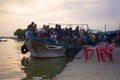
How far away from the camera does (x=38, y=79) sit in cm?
1323

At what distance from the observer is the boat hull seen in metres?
22.7

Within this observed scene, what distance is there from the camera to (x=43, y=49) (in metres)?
22.9

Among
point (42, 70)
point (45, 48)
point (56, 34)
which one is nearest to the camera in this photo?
point (42, 70)

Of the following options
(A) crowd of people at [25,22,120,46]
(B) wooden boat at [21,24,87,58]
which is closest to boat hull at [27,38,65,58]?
(B) wooden boat at [21,24,87,58]

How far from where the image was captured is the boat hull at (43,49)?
22.7 metres

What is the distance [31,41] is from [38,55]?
131 centimetres

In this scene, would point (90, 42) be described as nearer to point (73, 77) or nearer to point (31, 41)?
point (31, 41)

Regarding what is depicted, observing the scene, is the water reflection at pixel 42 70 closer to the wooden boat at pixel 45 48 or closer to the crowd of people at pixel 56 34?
the wooden boat at pixel 45 48

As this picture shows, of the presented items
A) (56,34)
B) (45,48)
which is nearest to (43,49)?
(45,48)

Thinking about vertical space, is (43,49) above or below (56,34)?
below

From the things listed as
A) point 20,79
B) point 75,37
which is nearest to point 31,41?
point 75,37

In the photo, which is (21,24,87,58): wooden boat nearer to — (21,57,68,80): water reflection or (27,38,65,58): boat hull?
(27,38,65,58): boat hull

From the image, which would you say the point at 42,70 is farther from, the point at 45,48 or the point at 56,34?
the point at 56,34

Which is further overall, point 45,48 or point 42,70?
point 45,48
